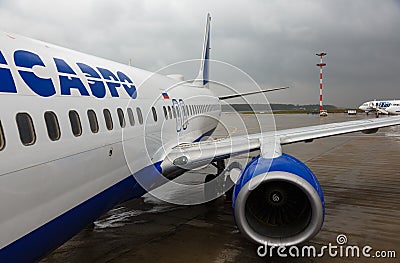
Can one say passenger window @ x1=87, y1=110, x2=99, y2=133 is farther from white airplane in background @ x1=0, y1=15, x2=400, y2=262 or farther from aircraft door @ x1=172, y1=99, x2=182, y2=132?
aircraft door @ x1=172, y1=99, x2=182, y2=132

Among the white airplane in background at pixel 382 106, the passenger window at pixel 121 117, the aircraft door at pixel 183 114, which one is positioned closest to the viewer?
the passenger window at pixel 121 117

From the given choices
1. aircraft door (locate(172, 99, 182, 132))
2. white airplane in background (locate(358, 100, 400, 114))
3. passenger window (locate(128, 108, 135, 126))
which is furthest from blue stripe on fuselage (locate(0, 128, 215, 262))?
white airplane in background (locate(358, 100, 400, 114))

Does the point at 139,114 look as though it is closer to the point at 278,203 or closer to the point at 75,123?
the point at 75,123

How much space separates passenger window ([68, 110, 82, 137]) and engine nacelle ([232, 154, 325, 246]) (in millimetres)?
2645

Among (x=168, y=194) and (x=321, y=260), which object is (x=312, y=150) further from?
(x=321, y=260)

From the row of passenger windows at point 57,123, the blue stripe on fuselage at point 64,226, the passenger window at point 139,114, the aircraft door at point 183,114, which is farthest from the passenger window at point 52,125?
the aircraft door at point 183,114

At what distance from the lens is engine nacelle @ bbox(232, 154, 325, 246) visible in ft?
18.6

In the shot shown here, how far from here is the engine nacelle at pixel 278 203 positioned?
18.6ft

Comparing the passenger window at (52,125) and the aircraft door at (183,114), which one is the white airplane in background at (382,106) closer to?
the aircraft door at (183,114)

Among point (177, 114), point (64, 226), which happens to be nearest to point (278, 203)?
point (64, 226)

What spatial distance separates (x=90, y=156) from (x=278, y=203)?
3.47 meters

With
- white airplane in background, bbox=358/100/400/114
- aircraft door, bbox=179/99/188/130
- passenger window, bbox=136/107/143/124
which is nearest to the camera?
passenger window, bbox=136/107/143/124

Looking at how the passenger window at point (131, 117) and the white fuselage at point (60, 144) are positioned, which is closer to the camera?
the white fuselage at point (60, 144)

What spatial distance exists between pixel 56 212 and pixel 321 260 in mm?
4474
